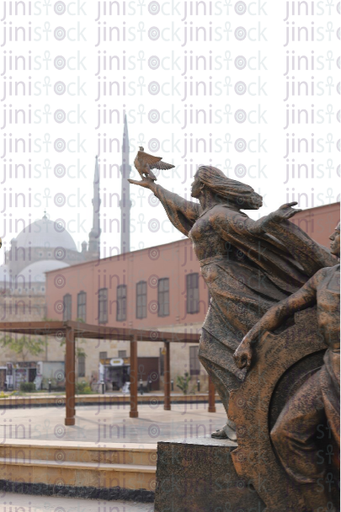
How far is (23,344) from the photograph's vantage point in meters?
30.6

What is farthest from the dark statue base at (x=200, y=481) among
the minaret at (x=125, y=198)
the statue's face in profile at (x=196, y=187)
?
the minaret at (x=125, y=198)

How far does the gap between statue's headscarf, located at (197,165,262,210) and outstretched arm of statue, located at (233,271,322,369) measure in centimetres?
94

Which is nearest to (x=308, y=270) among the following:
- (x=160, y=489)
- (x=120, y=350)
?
(x=160, y=489)

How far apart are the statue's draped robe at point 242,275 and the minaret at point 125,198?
3927cm

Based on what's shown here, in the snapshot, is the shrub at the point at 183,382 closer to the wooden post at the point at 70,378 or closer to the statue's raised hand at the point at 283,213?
the wooden post at the point at 70,378

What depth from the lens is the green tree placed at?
99.9ft

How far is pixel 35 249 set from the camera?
4928cm

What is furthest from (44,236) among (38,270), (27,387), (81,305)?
(27,387)

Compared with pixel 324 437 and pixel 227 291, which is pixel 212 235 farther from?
pixel 324 437

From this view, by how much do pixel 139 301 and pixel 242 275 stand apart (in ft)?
83.4

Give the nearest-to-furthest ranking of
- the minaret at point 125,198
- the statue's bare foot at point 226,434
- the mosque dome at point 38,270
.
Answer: the statue's bare foot at point 226,434 < the minaret at point 125,198 < the mosque dome at point 38,270

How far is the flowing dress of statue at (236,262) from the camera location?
3949 mm

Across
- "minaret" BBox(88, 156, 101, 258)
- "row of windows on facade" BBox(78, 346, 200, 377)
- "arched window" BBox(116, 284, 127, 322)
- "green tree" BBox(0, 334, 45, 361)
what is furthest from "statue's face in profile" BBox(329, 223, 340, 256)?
"minaret" BBox(88, 156, 101, 258)

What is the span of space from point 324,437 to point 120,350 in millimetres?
28752
